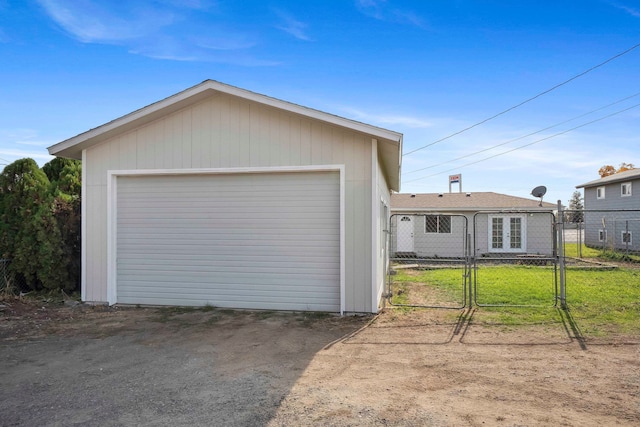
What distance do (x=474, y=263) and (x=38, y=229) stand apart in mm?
9248

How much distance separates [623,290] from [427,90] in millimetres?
9128

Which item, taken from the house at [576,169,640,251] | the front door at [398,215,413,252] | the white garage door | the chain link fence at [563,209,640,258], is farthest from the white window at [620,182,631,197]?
the white garage door

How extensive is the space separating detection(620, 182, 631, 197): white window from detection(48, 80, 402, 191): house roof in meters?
19.6

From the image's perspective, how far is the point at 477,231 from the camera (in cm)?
1975

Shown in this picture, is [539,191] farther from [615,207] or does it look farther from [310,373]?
[310,373]

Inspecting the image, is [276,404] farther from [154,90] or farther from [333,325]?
[154,90]

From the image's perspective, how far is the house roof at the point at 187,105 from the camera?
7.02m

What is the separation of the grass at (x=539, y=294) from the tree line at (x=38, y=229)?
7349mm

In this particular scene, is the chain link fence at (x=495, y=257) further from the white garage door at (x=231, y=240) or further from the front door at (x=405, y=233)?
the white garage door at (x=231, y=240)

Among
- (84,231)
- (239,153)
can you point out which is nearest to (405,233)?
(239,153)

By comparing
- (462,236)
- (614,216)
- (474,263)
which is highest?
(614,216)

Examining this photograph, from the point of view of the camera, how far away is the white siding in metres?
7.33

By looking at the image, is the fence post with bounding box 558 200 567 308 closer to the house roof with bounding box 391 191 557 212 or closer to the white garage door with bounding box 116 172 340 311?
the white garage door with bounding box 116 172 340 311

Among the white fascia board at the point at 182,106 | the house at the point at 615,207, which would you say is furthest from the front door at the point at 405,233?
the white fascia board at the point at 182,106
